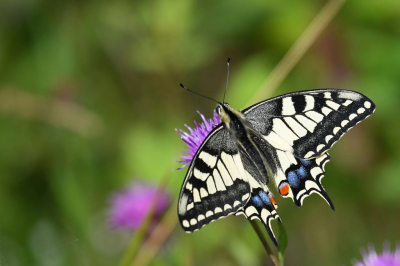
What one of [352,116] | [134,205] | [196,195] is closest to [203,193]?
[196,195]

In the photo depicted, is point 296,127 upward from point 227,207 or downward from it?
upward

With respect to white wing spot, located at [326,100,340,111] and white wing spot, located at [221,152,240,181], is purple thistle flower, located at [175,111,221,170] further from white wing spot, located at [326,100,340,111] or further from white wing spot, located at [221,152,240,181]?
white wing spot, located at [326,100,340,111]

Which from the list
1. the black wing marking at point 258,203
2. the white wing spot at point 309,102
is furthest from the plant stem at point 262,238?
the white wing spot at point 309,102

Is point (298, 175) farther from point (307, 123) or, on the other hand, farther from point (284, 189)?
point (307, 123)

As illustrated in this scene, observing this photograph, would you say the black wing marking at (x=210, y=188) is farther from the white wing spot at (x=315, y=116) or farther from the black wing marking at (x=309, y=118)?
the white wing spot at (x=315, y=116)

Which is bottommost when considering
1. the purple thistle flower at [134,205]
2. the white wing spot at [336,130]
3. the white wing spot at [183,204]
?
the white wing spot at [336,130]
